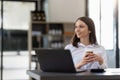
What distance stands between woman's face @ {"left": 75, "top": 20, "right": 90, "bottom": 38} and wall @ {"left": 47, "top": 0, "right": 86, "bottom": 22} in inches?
186

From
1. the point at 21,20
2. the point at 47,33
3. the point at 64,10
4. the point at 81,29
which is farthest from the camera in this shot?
the point at 21,20

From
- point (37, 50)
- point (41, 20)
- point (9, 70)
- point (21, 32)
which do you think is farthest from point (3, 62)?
point (37, 50)

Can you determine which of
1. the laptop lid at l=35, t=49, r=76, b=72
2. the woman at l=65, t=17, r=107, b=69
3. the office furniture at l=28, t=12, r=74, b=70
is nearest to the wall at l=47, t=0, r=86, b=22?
the office furniture at l=28, t=12, r=74, b=70

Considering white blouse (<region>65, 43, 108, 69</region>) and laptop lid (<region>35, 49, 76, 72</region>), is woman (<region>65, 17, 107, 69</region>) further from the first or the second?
laptop lid (<region>35, 49, 76, 72</region>)

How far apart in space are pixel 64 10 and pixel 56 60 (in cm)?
558

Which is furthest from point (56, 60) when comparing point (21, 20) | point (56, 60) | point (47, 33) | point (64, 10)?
point (21, 20)

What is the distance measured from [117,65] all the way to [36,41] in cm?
222

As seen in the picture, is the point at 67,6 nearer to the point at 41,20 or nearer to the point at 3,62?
the point at 41,20

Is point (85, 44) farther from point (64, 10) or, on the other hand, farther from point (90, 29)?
point (64, 10)

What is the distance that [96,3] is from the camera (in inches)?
289

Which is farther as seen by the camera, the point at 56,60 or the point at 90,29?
the point at 90,29

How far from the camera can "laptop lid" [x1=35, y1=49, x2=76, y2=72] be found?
6.96 feet

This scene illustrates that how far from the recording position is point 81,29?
2912mm

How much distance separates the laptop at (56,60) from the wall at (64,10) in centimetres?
543
